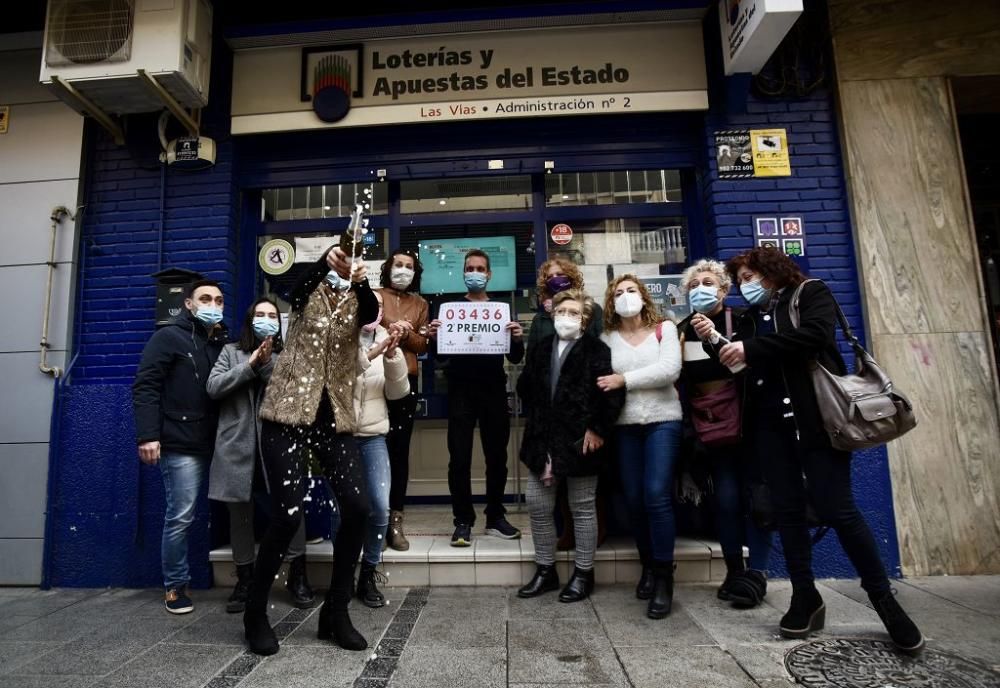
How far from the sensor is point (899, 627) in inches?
99.3

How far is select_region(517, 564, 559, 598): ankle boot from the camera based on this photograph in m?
3.39

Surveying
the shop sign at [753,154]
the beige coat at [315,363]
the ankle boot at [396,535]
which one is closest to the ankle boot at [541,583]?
the ankle boot at [396,535]

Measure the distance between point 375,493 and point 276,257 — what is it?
2.72m

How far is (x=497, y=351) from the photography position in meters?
3.86

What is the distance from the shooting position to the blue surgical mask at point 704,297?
3232 millimetres

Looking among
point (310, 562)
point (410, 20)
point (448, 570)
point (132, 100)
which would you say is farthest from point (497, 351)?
point (132, 100)

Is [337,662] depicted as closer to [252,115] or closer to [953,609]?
[953,609]

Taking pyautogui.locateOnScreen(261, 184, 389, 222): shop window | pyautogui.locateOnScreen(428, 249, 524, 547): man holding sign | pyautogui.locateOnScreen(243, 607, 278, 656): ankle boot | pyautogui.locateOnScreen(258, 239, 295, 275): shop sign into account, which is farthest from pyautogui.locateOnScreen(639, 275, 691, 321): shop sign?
pyautogui.locateOnScreen(243, 607, 278, 656): ankle boot

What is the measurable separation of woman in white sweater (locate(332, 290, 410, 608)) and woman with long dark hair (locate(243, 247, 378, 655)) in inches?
19.6

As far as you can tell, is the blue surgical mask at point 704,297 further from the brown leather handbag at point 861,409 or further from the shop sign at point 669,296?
the shop sign at point 669,296

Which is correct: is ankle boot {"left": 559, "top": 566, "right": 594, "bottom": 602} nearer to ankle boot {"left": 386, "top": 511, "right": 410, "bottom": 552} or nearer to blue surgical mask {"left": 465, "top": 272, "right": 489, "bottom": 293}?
ankle boot {"left": 386, "top": 511, "right": 410, "bottom": 552}

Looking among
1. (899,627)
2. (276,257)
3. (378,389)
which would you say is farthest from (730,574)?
(276,257)

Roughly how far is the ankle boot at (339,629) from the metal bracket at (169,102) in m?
4.08

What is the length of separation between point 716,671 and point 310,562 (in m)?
2.63
